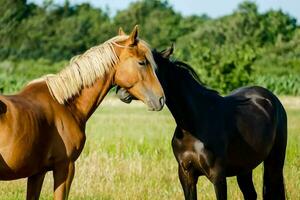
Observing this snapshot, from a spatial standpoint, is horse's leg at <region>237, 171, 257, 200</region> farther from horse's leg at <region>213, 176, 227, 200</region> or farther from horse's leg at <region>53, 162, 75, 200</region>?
horse's leg at <region>53, 162, 75, 200</region>

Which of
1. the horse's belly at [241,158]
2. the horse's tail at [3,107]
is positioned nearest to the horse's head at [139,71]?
the horse's tail at [3,107]

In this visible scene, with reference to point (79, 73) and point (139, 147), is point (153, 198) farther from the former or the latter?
point (139, 147)

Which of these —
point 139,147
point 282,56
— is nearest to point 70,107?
point 139,147

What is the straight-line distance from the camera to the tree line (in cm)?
3972

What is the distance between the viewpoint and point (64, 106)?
555 cm

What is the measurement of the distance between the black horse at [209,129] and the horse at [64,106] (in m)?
0.25

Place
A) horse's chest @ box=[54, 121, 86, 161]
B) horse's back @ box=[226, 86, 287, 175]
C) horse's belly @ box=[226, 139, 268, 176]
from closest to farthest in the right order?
1. horse's chest @ box=[54, 121, 86, 161]
2. horse's belly @ box=[226, 139, 268, 176]
3. horse's back @ box=[226, 86, 287, 175]

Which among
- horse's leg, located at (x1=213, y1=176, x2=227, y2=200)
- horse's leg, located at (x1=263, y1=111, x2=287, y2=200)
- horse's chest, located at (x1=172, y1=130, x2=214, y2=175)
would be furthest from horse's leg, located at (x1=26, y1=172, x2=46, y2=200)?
horse's leg, located at (x1=263, y1=111, x2=287, y2=200)

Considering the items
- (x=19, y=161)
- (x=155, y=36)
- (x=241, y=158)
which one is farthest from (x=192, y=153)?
(x=155, y=36)

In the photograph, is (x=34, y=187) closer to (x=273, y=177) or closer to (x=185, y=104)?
(x=185, y=104)

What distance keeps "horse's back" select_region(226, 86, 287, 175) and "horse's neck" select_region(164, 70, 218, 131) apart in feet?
1.57

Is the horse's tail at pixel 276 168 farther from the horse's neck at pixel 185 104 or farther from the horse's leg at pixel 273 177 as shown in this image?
the horse's neck at pixel 185 104

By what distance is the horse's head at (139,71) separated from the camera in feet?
18.0

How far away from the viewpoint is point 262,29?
6012 centimetres
